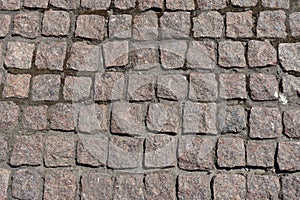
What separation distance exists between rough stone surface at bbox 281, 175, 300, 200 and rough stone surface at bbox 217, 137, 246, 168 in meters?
0.31

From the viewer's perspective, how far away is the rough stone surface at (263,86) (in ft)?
12.4

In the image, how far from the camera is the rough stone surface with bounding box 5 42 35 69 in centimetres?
396

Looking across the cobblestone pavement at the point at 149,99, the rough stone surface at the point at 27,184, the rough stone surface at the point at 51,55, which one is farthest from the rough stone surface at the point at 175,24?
the rough stone surface at the point at 27,184

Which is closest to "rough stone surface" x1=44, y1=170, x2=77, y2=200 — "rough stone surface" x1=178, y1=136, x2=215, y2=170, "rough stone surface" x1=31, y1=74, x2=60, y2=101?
"rough stone surface" x1=31, y1=74, x2=60, y2=101

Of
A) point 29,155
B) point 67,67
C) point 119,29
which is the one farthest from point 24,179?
point 119,29

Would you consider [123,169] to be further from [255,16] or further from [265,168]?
[255,16]

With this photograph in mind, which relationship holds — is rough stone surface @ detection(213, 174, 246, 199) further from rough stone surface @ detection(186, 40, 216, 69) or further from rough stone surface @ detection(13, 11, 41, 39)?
rough stone surface @ detection(13, 11, 41, 39)

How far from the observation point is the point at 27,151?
3705 millimetres

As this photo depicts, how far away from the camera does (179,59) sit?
3918 mm

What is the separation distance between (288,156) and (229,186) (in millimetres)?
479

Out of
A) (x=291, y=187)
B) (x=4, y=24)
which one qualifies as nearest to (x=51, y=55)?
(x=4, y=24)

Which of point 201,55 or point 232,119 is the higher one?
point 201,55

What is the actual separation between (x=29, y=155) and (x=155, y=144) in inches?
36.2

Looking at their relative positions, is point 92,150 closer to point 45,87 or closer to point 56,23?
point 45,87
